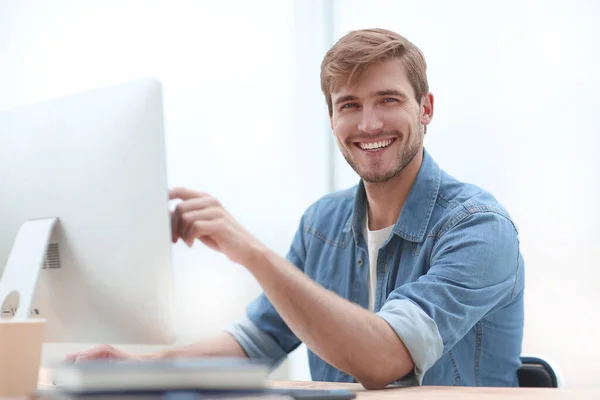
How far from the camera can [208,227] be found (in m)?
1.12

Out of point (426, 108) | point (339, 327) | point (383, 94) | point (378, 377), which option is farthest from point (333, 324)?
point (426, 108)

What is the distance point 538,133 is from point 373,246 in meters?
0.83

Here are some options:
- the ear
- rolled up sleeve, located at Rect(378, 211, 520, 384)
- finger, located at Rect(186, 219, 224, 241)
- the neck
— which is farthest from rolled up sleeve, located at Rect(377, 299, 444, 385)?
the ear

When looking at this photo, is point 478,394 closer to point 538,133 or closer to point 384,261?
point 384,261

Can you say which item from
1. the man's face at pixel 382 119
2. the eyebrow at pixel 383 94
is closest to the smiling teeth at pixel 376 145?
the man's face at pixel 382 119

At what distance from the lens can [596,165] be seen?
6.95 ft

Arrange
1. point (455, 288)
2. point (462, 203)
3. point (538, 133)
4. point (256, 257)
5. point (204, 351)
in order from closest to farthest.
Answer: point (256, 257) < point (455, 288) < point (462, 203) < point (204, 351) < point (538, 133)

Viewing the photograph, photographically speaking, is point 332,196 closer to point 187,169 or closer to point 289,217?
point 289,217

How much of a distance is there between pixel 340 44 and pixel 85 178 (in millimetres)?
820

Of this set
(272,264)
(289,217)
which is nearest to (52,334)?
(272,264)

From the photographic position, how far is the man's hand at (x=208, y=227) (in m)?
1.10

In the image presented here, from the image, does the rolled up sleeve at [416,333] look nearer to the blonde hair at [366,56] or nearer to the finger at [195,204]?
the finger at [195,204]

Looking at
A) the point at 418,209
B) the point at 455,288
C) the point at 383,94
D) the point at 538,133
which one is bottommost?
the point at 455,288

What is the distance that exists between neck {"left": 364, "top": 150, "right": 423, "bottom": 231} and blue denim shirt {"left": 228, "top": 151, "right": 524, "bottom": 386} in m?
0.04
